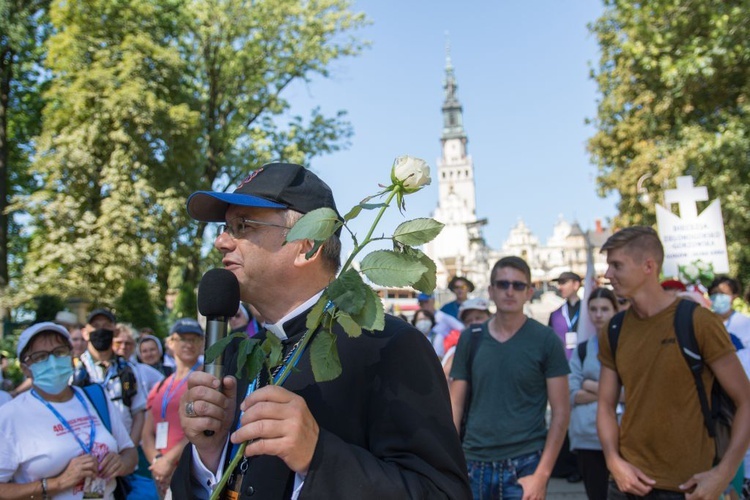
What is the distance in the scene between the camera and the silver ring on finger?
198 cm

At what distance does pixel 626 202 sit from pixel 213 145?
15153 millimetres

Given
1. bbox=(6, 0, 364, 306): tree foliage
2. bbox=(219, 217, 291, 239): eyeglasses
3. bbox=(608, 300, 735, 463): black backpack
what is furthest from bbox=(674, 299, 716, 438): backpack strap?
bbox=(6, 0, 364, 306): tree foliage

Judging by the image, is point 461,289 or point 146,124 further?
point 146,124

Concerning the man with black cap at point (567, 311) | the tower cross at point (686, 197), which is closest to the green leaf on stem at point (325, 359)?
the man with black cap at point (567, 311)

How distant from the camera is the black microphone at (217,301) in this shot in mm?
2162

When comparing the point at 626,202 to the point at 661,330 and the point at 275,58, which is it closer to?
the point at 275,58

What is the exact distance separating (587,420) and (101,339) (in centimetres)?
467

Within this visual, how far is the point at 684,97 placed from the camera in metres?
20.0

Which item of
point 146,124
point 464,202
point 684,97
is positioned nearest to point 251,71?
point 146,124

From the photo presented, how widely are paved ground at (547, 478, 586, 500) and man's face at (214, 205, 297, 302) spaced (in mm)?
6433

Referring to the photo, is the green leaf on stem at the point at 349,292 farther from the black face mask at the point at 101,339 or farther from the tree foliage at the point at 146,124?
the tree foliage at the point at 146,124

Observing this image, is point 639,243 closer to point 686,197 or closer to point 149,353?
point 149,353

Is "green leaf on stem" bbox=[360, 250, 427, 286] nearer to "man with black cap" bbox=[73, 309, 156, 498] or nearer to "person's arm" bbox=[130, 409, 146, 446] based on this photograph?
"man with black cap" bbox=[73, 309, 156, 498]

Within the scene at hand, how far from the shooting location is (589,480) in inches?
211
